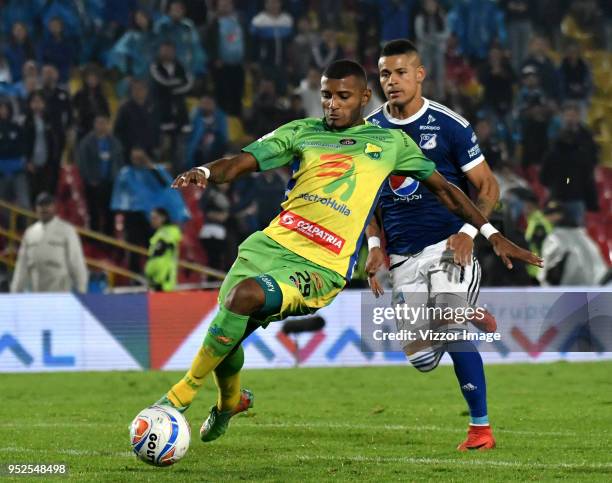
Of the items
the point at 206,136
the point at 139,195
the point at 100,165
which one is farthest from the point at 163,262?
the point at 206,136

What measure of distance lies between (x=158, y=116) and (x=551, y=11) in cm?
710

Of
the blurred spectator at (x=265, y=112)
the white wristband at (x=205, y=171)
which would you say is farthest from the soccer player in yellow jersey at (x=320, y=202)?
the blurred spectator at (x=265, y=112)

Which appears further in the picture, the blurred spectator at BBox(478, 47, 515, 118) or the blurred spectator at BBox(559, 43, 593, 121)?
the blurred spectator at BBox(559, 43, 593, 121)

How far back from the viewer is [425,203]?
7949 millimetres

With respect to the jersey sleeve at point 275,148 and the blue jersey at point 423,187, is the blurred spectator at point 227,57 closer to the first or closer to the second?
the blue jersey at point 423,187

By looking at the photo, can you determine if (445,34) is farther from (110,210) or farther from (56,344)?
(56,344)

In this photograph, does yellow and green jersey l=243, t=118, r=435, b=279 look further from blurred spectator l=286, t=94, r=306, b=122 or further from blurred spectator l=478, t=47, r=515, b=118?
blurred spectator l=478, t=47, r=515, b=118

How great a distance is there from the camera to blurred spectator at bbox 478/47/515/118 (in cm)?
1879

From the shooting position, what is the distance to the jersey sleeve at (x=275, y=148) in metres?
6.73

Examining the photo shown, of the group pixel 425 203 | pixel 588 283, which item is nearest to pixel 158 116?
pixel 588 283

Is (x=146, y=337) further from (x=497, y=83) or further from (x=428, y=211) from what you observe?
(x=497, y=83)

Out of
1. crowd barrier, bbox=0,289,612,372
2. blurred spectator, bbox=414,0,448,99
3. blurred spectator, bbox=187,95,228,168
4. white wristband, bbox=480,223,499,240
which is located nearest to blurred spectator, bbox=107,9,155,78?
blurred spectator, bbox=187,95,228,168

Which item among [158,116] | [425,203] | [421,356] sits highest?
[158,116]

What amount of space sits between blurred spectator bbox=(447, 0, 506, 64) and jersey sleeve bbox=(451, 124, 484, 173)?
1185cm
